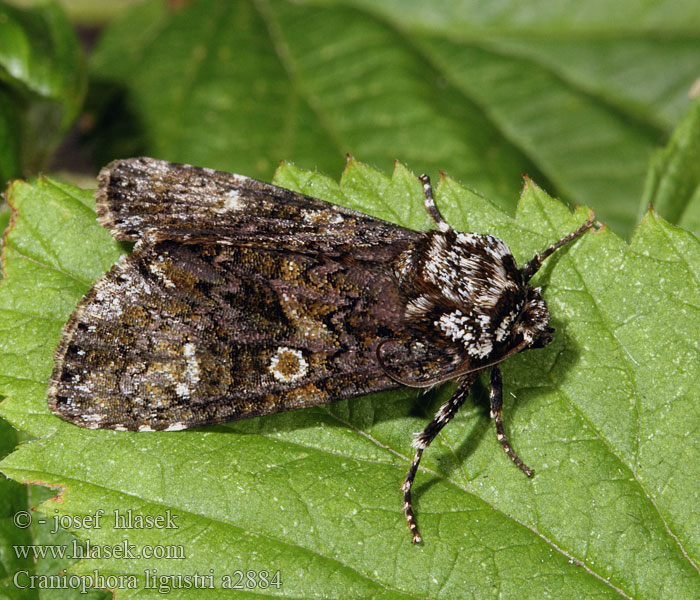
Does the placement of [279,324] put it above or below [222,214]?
below

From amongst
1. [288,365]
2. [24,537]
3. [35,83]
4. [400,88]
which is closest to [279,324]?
[288,365]

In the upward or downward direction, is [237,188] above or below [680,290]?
below

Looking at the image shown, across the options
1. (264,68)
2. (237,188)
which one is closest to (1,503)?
(237,188)

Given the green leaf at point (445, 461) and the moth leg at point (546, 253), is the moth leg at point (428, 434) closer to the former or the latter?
the green leaf at point (445, 461)

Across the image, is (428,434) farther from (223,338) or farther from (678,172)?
(678,172)

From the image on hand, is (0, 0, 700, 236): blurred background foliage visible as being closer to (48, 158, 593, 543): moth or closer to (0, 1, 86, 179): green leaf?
(0, 1, 86, 179): green leaf

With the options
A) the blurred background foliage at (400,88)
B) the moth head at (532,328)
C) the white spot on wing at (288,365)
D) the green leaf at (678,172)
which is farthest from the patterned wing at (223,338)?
the blurred background foliage at (400,88)

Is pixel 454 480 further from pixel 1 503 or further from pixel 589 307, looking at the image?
pixel 1 503
